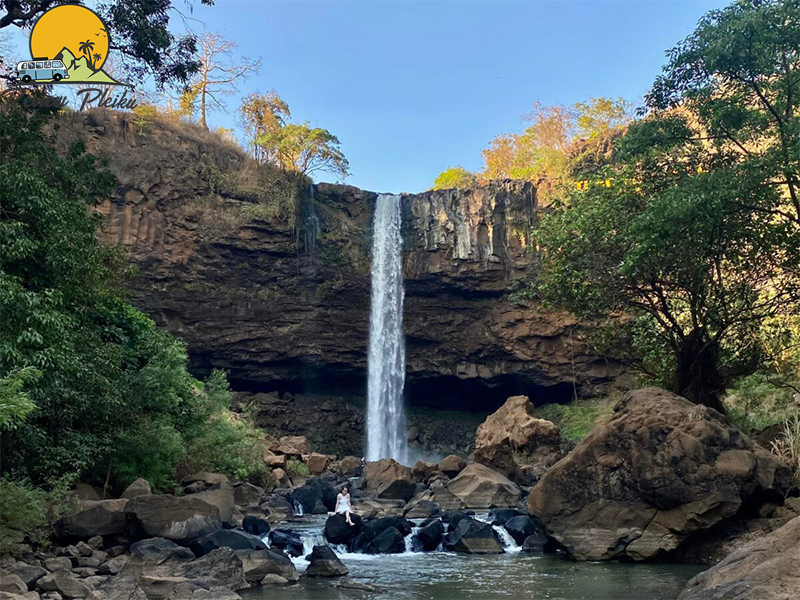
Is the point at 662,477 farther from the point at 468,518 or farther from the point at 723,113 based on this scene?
the point at 723,113

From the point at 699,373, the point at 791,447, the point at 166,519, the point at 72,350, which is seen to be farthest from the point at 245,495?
the point at 791,447

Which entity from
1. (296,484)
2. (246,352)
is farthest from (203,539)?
(246,352)

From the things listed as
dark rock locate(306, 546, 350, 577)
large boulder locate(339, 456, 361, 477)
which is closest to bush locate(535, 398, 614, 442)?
large boulder locate(339, 456, 361, 477)

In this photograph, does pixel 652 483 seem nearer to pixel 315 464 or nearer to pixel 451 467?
pixel 451 467

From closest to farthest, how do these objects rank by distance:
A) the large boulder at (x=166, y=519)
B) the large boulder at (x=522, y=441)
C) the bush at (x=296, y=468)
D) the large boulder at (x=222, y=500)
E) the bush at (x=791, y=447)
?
1. the large boulder at (x=166, y=519)
2. the bush at (x=791, y=447)
3. the large boulder at (x=222, y=500)
4. the bush at (x=296, y=468)
5. the large boulder at (x=522, y=441)

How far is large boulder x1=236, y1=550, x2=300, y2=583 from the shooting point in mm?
11258

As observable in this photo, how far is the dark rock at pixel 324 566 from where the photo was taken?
11.8 m

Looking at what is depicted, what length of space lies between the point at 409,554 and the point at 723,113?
35.2 ft

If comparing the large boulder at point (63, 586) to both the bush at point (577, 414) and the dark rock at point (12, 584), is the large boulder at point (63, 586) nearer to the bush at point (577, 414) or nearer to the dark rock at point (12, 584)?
the dark rock at point (12, 584)

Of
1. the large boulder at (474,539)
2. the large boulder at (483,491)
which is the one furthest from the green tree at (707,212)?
the large boulder at (474,539)

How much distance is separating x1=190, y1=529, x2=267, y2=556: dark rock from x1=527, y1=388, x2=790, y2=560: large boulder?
508 cm

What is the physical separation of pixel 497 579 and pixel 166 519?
5.59 metres

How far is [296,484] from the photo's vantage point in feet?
85.1

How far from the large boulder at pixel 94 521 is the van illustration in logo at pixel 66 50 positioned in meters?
6.83
